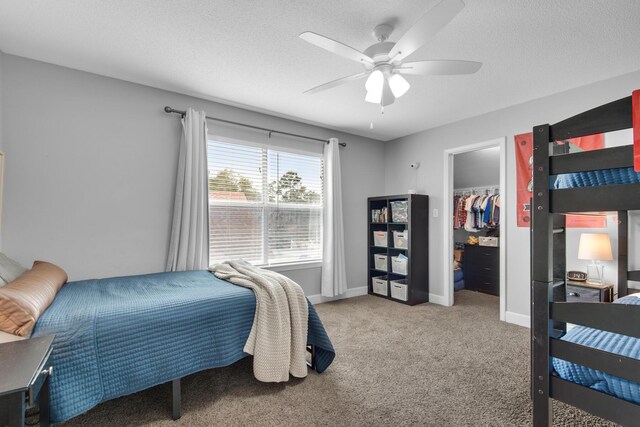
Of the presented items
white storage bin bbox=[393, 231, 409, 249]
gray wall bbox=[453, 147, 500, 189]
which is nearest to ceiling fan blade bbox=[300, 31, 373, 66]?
white storage bin bbox=[393, 231, 409, 249]

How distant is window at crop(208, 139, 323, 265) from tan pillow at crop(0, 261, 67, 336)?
161 centimetres

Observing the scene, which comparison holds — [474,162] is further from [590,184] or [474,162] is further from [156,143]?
[156,143]

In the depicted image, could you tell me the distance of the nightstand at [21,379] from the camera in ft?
3.09

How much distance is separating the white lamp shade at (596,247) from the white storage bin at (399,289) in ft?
6.26

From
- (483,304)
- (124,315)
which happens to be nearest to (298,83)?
(124,315)

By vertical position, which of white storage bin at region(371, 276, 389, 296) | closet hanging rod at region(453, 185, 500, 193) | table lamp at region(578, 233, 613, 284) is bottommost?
white storage bin at region(371, 276, 389, 296)

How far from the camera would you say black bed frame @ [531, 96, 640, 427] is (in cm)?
112

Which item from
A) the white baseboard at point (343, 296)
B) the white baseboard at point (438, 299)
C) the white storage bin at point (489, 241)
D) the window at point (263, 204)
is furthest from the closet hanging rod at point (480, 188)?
the window at point (263, 204)

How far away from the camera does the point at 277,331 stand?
2102 mm

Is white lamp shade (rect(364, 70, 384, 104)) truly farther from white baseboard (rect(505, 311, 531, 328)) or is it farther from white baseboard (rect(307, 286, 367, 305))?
white baseboard (rect(505, 311, 531, 328))

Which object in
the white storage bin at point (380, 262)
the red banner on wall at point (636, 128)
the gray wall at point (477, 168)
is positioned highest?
the gray wall at point (477, 168)

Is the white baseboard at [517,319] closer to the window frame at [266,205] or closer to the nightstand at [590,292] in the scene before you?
the nightstand at [590,292]

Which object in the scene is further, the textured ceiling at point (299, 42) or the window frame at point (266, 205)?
the window frame at point (266, 205)

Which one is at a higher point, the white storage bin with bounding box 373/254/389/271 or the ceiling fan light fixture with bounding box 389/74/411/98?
the ceiling fan light fixture with bounding box 389/74/411/98
